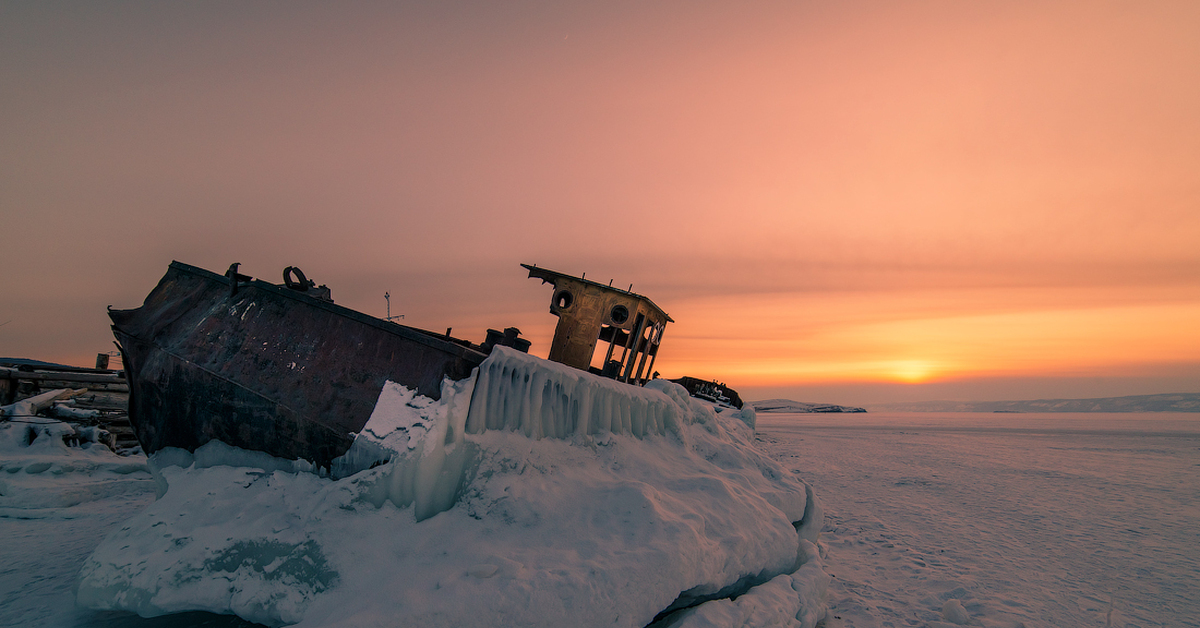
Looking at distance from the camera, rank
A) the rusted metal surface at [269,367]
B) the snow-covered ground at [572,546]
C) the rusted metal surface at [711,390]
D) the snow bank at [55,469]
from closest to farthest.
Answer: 1. the snow-covered ground at [572,546]
2. the rusted metal surface at [269,367]
3. the snow bank at [55,469]
4. the rusted metal surface at [711,390]

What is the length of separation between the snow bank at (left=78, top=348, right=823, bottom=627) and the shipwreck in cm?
20

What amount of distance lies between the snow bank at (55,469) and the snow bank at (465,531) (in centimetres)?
396

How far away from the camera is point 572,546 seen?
299cm

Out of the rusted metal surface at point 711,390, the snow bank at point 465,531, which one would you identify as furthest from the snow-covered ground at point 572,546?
the rusted metal surface at point 711,390

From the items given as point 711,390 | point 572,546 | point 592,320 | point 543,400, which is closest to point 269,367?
point 543,400

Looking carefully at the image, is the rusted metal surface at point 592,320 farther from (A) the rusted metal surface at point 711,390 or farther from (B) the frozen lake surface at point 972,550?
(A) the rusted metal surface at point 711,390

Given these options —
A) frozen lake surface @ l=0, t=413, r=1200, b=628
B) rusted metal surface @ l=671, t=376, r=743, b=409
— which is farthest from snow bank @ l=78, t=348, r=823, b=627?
rusted metal surface @ l=671, t=376, r=743, b=409

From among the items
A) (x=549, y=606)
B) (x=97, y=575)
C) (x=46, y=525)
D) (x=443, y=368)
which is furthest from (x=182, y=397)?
(x=549, y=606)

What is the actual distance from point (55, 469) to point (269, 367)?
6.30m

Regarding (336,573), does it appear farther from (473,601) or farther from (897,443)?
(897,443)

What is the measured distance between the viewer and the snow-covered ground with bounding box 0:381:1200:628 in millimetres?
2762

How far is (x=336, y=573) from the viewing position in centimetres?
287

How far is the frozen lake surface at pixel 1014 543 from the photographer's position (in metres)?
3.75

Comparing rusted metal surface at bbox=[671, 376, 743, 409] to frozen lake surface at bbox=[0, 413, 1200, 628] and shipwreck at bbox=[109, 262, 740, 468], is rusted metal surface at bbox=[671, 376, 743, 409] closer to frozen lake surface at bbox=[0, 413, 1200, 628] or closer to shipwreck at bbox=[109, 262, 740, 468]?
frozen lake surface at bbox=[0, 413, 1200, 628]
